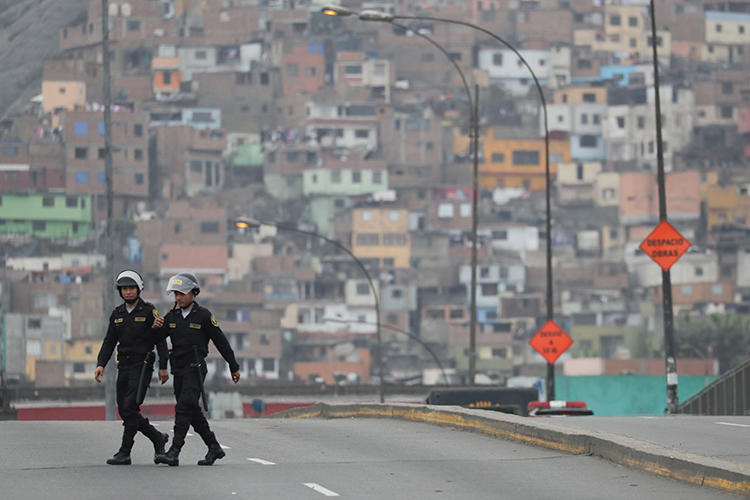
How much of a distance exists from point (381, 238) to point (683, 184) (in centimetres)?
3612

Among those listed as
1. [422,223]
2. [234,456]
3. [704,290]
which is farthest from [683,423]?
[422,223]

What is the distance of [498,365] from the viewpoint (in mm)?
160125

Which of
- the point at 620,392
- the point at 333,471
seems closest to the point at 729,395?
the point at 333,471

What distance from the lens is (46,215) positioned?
616 ft

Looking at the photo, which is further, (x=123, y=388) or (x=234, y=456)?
(x=234, y=456)

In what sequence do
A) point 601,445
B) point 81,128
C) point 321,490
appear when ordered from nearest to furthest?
point 321,490 < point 601,445 < point 81,128

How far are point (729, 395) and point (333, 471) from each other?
71.7ft

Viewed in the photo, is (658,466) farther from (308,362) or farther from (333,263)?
(333,263)

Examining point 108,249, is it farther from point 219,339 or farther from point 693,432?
point 219,339

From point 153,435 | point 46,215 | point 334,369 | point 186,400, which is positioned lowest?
point 334,369

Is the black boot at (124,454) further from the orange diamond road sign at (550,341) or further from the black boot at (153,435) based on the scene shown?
the orange diamond road sign at (550,341)

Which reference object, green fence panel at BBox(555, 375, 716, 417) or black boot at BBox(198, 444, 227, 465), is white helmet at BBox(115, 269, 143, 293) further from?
green fence panel at BBox(555, 375, 716, 417)

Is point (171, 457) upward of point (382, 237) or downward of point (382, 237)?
downward

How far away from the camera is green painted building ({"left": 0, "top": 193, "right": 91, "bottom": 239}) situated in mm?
184750
